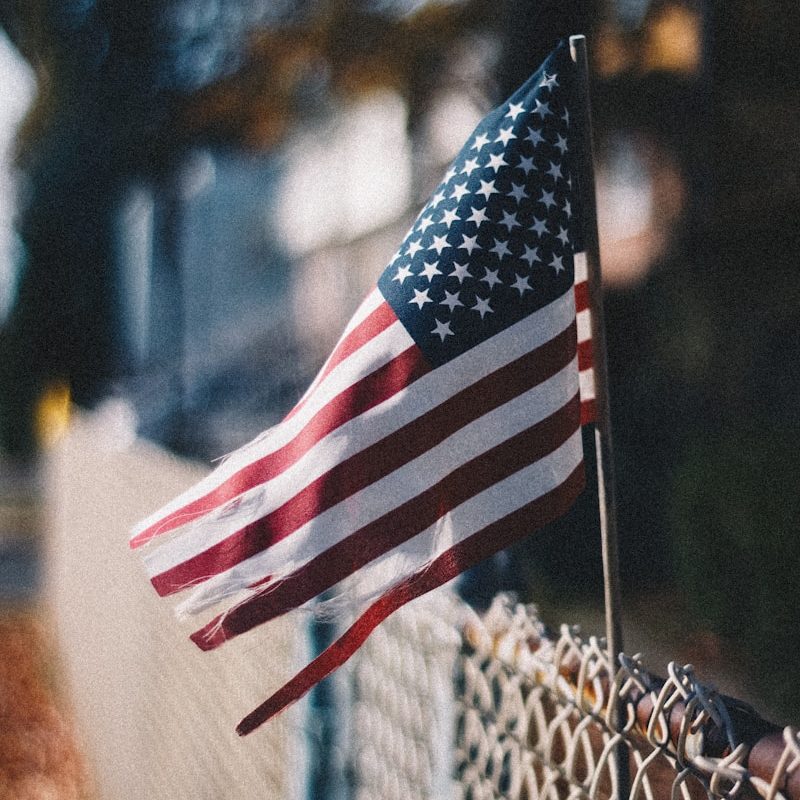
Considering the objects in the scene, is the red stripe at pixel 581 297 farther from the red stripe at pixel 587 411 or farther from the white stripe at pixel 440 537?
the white stripe at pixel 440 537

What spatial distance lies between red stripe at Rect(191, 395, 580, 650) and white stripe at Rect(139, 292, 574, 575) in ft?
0.40

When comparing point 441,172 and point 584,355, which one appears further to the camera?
point 441,172

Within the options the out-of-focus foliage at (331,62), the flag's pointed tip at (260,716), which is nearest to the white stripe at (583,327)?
the flag's pointed tip at (260,716)

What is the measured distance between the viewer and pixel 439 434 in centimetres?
159

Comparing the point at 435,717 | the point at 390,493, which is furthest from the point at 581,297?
the point at 435,717

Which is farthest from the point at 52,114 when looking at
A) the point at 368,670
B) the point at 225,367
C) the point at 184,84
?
the point at 368,670

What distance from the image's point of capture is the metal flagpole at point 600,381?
140 cm

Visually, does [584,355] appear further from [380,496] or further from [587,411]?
[380,496]

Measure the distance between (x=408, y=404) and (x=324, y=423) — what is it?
0.48ft

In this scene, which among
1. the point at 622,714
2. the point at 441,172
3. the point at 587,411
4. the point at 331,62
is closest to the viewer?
the point at 622,714

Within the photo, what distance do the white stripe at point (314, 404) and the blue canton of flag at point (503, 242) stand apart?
41mm

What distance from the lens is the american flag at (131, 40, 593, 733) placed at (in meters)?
1.56

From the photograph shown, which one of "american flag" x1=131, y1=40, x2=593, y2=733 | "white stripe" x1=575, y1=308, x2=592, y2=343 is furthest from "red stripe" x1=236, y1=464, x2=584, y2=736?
"white stripe" x1=575, y1=308, x2=592, y2=343

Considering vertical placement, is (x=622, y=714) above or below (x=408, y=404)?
below
